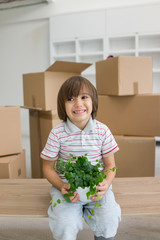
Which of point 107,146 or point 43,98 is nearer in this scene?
point 107,146

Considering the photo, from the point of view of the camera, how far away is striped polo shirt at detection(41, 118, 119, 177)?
3.43ft

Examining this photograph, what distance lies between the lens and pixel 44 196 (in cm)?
114

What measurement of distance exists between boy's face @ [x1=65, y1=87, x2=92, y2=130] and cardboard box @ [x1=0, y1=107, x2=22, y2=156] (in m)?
0.65

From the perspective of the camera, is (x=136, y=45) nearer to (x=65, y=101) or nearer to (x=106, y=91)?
(x=106, y=91)

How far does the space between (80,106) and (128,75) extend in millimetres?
719

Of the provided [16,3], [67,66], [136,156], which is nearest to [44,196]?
[136,156]

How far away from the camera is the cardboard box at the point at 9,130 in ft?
5.09

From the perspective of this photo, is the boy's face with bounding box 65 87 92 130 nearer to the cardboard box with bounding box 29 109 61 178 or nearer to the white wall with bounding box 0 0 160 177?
the cardboard box with bounding box 29 109 61 178

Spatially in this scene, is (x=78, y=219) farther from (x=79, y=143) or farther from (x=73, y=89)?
(x=73, y=89)

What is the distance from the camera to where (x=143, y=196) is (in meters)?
1.11

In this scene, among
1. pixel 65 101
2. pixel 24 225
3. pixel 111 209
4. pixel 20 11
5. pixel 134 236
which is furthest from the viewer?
pixel 20 11

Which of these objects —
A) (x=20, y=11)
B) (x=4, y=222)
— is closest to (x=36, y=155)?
(x=4, y=222)

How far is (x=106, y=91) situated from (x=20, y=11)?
113 inches

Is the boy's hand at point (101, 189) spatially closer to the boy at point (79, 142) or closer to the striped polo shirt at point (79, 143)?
the boy at point (79, 142)
